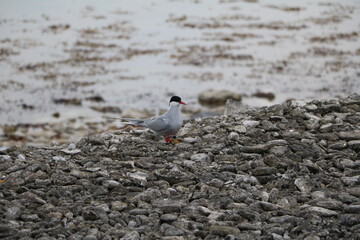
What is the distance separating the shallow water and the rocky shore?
16227 mm

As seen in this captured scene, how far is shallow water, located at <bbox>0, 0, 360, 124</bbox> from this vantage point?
31531mm

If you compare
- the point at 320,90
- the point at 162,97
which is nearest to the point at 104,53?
the point at 162,97

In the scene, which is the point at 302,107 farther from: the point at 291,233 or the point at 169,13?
the point at 169,13

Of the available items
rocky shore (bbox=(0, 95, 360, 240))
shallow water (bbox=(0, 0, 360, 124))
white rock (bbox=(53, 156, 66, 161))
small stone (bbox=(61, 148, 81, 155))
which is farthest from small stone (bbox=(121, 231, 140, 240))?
shallow water (bbox=(0, 0, 360, 124))

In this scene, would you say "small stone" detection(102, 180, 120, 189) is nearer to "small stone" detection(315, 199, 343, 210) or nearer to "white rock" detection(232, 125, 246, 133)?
"small stone" detection(315, 199, 343, 210)

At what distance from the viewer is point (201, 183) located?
31.6 feet

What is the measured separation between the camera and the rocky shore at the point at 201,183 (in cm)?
818

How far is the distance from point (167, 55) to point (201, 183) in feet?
114

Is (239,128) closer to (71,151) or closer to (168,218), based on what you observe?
(71,151)

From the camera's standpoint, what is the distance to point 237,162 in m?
10.7

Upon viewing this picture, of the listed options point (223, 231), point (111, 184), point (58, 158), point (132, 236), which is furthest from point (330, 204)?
point (58, 158)

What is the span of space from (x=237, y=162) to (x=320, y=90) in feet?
73.7

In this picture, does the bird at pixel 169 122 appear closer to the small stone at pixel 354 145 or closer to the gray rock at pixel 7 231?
the small stone at pixel 354 145

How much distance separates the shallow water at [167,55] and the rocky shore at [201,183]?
53.2 feet
